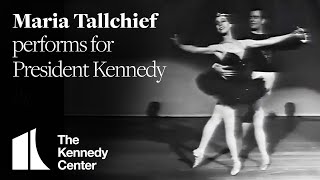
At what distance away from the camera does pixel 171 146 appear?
8.28 feet

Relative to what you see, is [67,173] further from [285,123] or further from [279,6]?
[279,6]

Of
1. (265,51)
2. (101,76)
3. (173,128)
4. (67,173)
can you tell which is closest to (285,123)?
(265,51)

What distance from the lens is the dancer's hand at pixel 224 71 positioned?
8.24 ft

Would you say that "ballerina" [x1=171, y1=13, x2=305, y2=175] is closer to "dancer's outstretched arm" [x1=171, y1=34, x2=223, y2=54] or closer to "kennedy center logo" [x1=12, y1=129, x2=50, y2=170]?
"dancer's outstretched arm" [x1=171, y1=34, x2=223, y2=54]

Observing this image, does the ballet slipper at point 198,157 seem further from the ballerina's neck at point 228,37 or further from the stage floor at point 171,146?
the ballerina's neck at point 228,37

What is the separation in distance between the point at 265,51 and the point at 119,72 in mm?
735

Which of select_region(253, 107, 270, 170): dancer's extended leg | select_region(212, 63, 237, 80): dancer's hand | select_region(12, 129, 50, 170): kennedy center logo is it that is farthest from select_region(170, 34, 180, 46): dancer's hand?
select_region(12, 129, 50, 170): kennedy center logo

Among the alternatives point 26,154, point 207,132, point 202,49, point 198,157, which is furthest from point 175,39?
point 26,154

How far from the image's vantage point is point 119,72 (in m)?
2.52

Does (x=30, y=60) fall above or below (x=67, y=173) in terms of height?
above

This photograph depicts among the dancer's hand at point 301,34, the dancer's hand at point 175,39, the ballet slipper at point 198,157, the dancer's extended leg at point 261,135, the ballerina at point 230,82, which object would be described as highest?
the dancer's hand at point 301,34

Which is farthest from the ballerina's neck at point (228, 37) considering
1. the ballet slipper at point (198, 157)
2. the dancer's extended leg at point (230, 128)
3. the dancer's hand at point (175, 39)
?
the ballet slipper at point (198, 157)

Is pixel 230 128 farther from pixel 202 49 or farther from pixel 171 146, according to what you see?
pixel 202 49

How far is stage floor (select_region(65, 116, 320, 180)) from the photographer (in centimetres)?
251
